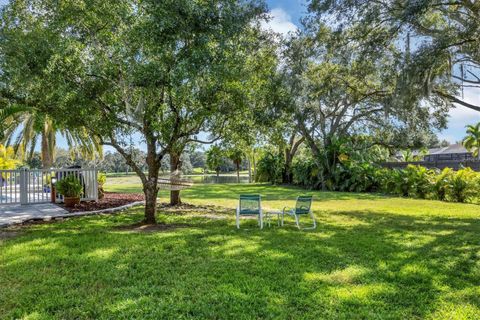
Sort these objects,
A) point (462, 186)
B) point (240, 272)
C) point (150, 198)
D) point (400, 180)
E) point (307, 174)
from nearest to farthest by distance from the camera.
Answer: point (240, 272) → point (150, 198) → point (462, 186) → point (400, 180) → point (307, 174)

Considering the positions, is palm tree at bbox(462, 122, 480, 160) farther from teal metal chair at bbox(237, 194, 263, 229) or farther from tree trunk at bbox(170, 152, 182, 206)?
teal metal chair at bbox(237, 194, 263, 229)

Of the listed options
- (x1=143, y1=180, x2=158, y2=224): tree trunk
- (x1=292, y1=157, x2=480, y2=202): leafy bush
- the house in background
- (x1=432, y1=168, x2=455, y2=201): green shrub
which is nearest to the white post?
(x1=143, y1=180, x2=158, y2=224): tree trunk

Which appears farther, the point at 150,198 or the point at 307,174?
the point at 307,174

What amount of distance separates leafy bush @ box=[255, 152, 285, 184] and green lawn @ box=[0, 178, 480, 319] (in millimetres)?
17742

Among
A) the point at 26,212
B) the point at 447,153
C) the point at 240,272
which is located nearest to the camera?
the point at 240,272

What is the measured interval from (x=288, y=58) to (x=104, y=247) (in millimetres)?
8804

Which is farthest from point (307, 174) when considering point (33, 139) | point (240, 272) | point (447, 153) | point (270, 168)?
point (447, 153)

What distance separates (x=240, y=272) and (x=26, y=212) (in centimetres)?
738

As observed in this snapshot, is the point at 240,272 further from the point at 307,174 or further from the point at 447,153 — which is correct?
the point at 447,153

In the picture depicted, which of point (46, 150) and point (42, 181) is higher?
point (46, 150)

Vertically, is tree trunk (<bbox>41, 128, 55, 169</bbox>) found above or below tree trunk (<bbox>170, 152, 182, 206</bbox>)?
above

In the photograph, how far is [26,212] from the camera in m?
8.99

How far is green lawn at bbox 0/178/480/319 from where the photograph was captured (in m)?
3.24

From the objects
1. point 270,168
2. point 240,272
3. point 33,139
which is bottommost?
point 240,272
